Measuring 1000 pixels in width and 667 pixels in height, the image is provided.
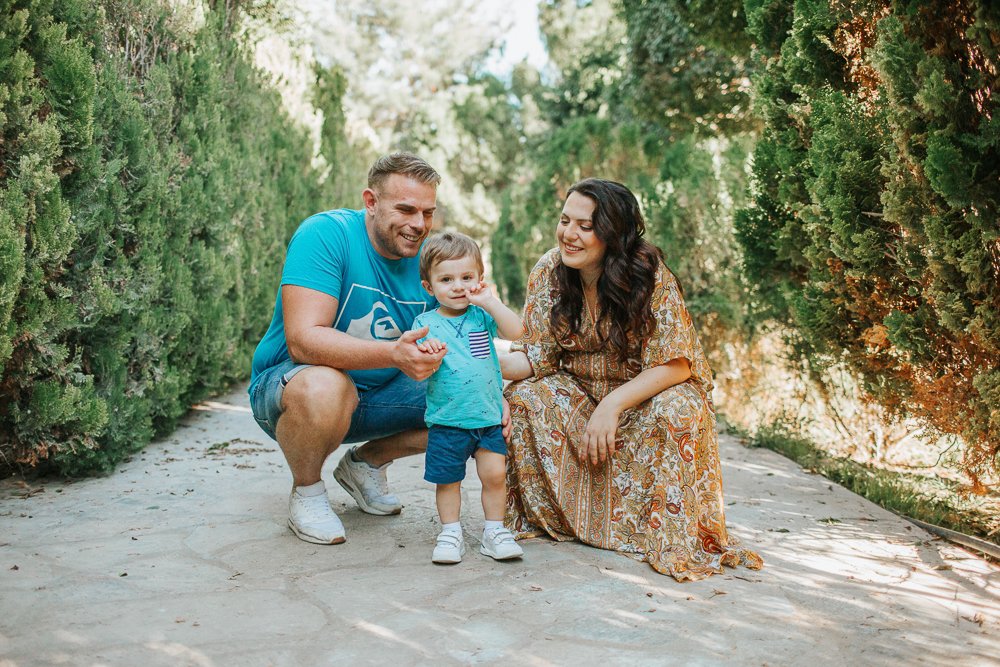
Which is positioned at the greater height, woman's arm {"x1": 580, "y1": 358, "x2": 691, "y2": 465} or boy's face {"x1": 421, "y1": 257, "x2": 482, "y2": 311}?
boy's face {"x1": 421, "y1": 257, "x2": 482, "y2": 311}

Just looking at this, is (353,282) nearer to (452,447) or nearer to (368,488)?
(452,447)

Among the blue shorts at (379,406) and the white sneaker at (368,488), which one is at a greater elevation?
the blue shorts at (379,406)

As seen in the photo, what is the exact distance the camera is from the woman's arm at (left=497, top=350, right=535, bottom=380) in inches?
140

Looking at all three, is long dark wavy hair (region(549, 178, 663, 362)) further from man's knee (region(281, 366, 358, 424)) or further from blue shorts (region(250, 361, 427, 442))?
man's knee (region(281, 366, 358, 424))

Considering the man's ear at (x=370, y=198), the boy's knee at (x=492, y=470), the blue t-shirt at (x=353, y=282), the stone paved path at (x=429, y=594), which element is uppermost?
the man's ear at (x=370, y=198)

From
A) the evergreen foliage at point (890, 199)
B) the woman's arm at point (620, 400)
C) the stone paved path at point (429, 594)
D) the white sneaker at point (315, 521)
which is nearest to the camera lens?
the stone paved path at point (429, 594)

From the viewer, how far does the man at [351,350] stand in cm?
326

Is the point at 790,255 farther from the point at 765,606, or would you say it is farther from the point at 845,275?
the point at 765,606

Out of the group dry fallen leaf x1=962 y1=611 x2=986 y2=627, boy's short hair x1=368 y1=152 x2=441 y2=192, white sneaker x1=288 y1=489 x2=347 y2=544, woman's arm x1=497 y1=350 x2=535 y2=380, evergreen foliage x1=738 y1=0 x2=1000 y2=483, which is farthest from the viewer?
woman's arm x1=497 y1=350 x2=535 y2=380

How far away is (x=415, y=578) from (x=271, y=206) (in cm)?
533

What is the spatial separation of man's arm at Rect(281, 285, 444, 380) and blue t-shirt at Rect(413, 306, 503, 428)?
6.4 inches

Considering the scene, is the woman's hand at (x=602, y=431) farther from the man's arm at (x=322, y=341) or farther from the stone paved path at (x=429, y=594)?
the man's arm at (x=322, y=341)

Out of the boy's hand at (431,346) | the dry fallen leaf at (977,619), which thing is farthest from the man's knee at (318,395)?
the dry fallen leaf at (977,619)

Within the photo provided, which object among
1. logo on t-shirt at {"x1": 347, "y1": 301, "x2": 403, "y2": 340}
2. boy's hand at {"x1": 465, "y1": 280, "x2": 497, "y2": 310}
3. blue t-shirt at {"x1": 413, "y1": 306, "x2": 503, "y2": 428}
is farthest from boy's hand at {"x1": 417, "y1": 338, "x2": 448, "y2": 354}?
logo on t-shirt at {"x1": 347, "y1": 301, "x2": 403, "y2": 340}
